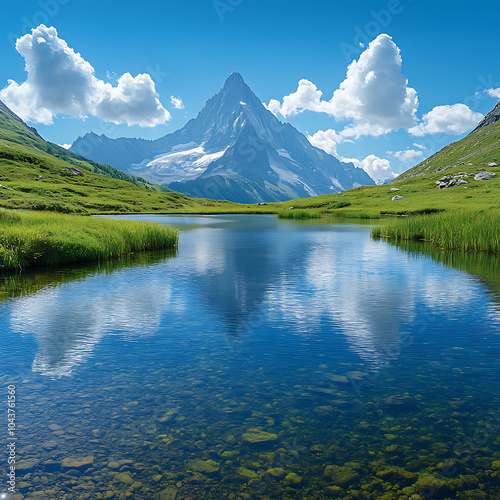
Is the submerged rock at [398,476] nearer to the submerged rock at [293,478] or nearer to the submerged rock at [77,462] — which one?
the submerged rock at [293,478]

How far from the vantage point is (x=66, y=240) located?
120 feet

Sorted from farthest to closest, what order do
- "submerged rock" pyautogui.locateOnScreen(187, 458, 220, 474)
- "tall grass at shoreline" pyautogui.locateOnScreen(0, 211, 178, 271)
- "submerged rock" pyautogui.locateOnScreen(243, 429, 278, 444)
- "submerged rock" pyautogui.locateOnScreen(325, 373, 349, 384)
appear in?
1. "tall grass at shoreline" pyautogui.locateOnScreen(0, 211, 178, 271)
2. "submerged rock" pyautogui.locateOnScreen(325, 373, 349, 384)
3. "submerged rock" pyautogui.locateOnScreen(243, 429, 278, 444)
4. "submerged rock" pyautogui.locateOnScreen(187, 458, 220, 474)

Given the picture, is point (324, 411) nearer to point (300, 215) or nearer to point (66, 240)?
point (66, 240)

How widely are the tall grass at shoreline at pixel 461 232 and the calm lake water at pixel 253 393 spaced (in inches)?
771

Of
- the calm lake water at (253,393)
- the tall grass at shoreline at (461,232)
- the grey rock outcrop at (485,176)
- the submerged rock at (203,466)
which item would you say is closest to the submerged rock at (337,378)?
the calm lake water at (253,393)

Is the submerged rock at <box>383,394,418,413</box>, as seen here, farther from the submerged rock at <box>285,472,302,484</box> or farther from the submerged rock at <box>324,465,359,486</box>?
the submerged rock at <box>285,472,302,484</box>

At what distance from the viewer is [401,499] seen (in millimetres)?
7578

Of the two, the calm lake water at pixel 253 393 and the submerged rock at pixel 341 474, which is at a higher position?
the calm lake water at pixel 253 393

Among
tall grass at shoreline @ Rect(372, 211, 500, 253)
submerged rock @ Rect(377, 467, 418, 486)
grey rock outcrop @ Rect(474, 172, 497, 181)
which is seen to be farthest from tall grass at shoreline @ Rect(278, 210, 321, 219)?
submerged rock @ Rect(377, 467, 418, 486)

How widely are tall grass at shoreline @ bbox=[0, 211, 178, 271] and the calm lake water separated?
26.1 ft

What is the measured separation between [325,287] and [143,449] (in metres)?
21.1

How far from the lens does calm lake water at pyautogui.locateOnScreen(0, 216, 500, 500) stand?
8.18 meters

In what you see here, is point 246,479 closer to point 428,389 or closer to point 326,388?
point 326,388

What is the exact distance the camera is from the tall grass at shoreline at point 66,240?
32938mm
